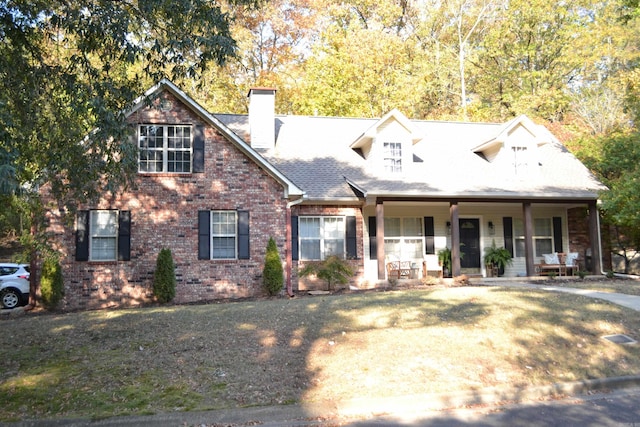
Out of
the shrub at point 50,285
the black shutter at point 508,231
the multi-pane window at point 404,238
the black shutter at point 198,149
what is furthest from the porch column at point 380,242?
→ the shrub at point 50,285

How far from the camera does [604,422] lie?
19.8 feet

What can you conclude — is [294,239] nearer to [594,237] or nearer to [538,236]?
[538,236]

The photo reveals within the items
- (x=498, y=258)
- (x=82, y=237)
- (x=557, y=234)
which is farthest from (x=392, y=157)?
(x=82, y=237)

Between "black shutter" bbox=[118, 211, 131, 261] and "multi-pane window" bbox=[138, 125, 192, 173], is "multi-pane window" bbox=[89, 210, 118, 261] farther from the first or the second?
"multi-pane window" bbox=[138, 125, 192, 173]

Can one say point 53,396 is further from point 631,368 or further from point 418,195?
point 418,195

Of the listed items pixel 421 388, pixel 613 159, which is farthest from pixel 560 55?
pixel 421 388

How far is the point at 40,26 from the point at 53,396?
268 inches

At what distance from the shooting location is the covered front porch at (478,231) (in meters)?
18.1

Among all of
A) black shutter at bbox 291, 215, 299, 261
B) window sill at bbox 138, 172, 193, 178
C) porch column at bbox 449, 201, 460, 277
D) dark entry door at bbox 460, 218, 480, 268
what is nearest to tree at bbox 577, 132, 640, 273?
dark entry door at bbox 460, 218, 480, 268

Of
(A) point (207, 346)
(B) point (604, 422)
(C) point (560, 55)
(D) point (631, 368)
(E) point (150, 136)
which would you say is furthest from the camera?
(C) point (560, 55)

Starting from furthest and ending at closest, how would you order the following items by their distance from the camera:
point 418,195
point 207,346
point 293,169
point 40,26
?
point 293,169
point 418,195
point 40,26
point 207,346

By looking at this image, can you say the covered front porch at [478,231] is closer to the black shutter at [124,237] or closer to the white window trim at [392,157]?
the white window trim at [392,157]

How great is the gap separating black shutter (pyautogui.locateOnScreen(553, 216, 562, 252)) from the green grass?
953 centimetres

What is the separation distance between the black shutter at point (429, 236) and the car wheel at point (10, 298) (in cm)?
1300
